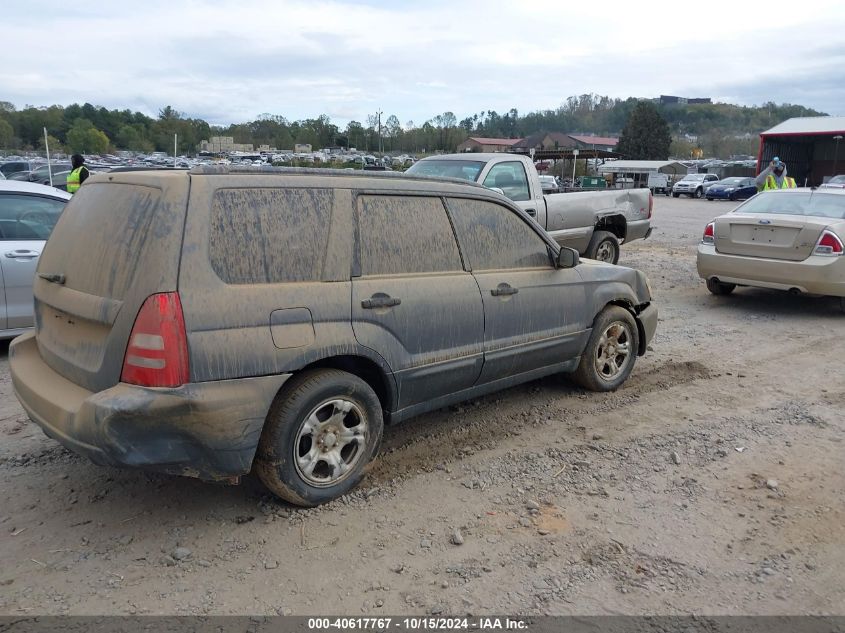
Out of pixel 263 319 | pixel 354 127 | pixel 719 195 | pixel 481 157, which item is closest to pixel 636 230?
pixel 481 157

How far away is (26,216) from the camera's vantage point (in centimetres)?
638

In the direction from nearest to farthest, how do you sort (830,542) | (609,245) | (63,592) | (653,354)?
(63,592)
(830,542)
(653,354)
(609,245)

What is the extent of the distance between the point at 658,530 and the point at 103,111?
106342 millimetres

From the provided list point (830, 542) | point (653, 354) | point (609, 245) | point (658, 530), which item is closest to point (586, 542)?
point (658, 530)

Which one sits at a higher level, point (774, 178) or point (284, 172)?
point (284, 172)

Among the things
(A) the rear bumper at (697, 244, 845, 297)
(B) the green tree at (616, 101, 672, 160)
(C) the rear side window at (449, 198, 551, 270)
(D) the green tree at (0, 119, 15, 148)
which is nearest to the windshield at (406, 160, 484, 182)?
(A) the rear bumper at (697, 244, 845, 297)

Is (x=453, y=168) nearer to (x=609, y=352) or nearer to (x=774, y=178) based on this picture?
(x=609, y=352)

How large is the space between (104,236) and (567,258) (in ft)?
9.96

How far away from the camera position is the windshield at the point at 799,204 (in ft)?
28.4

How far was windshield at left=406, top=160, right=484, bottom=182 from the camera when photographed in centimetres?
912

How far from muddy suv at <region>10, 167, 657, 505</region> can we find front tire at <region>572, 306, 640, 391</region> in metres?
1.01

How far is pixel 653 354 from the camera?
684 cm

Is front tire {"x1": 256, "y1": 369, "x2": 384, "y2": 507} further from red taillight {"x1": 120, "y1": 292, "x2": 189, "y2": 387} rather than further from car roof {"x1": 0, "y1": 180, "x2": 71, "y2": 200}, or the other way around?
car roof {"x1": 0, "y1": 180, "x2": 71, "y2": 200}

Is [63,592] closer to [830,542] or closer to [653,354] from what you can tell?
[830,542]
